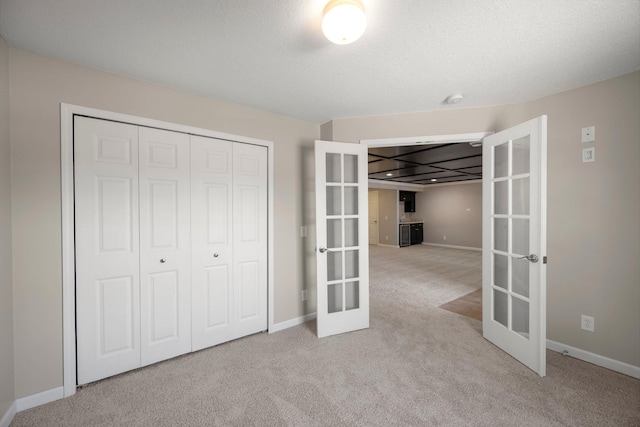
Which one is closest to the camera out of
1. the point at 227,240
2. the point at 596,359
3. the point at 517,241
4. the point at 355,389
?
the point at 355,389

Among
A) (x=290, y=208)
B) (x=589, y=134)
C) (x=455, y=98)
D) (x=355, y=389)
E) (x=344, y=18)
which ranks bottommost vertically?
(x=355, y=389)

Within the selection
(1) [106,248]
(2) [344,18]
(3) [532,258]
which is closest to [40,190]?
(1) [106,248]

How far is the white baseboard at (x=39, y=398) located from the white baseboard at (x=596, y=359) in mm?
4046

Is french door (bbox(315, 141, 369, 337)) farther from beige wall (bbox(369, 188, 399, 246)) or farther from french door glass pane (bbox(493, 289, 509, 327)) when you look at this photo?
beige wall (bbox(369, 188, 399, 246))

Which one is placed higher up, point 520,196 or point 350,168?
point 350,168

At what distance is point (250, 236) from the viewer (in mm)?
2760

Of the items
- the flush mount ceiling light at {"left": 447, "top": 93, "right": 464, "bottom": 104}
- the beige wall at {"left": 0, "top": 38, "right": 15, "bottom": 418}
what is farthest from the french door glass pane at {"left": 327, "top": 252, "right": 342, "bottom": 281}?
the beige wall at {"left": 0, "top": 38, "right": 15, "bottom": 418}

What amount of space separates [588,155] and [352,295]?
2499mm

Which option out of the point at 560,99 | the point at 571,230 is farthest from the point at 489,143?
the point at 571,230

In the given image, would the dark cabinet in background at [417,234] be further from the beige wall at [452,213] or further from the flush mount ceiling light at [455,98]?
the flush mount ceiling light at [455,98]

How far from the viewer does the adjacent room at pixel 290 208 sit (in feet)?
5.28

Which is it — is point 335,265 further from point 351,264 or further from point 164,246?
point 164,246

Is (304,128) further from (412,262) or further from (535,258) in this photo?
(412,262)

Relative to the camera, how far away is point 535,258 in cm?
208
